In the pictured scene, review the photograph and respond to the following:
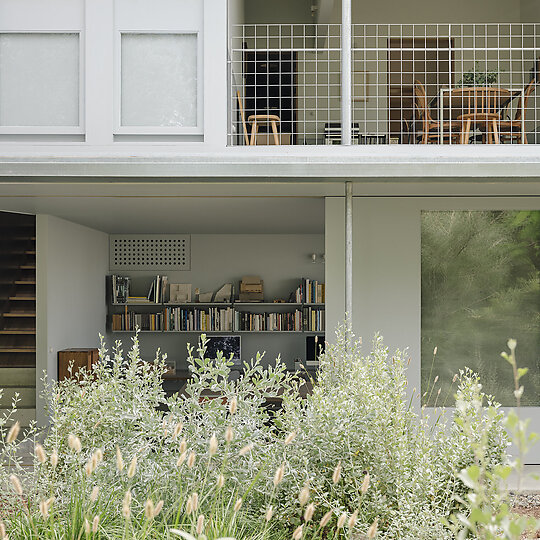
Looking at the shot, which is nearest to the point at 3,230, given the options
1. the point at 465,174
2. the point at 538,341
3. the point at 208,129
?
the point at 208,129

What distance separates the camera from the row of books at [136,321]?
9641mm

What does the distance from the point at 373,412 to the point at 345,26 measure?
11.1 ft

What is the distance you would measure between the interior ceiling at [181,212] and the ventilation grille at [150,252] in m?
0.67

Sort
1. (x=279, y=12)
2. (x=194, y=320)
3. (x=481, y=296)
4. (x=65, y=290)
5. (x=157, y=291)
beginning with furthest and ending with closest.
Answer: (x=157, y=291) → (x=194, y=320) → (x=279, y=12) → (x=65, y=290) → (x=481, y=296)

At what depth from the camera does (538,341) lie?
6094 millimetres

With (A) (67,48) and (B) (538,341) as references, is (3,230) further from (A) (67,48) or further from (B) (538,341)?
(B) (538,341)

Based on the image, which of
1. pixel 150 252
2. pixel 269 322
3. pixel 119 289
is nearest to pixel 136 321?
pixel 119 289

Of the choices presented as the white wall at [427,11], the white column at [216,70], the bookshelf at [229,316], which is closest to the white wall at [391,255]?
the white column at [216,70]

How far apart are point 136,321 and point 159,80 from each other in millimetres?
5147

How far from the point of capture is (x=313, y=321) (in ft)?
31.9

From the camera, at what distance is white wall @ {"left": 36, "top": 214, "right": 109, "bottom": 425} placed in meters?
7.07

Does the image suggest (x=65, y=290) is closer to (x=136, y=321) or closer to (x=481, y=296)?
(x=136, y=321)

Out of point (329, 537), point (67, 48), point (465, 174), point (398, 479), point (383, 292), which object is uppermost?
point (67, 48)

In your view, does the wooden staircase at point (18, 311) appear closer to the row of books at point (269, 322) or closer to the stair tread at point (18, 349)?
the stair tread at point (18, 349)
